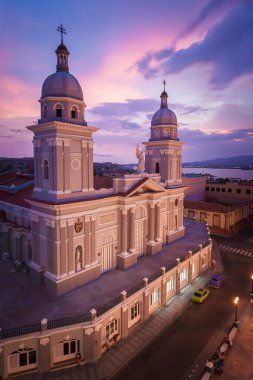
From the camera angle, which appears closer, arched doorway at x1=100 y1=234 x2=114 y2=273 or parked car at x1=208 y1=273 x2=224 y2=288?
arched doorway at x1=100 y1=234 x2=114 y2=273

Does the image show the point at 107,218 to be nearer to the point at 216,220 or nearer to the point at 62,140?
the point at 62,140

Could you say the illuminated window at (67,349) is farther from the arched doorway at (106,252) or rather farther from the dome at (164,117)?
the dome at (164,117)

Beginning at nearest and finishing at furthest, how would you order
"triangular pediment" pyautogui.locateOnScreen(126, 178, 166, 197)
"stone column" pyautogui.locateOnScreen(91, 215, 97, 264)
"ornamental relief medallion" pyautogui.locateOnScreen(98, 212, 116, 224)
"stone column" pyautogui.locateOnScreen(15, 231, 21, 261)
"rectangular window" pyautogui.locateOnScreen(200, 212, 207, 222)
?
1. "stone column" pyautogui.locateOnScreen(91, 215, 97, 264)
2. "ornamental relief medallion" pyautogui.locateOnScreen(98, 212, 116, 224)
3. "triangular pediment" pyautogui.locateOnScreen(126, 178, 166, 197)
4. "stone column" pyautogui.locateOnScreen(15, 231, 21, 261)
5. "rectangular window" pyautogui.locateOnScreen(200, 212, 207, 222)

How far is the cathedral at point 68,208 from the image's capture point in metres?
19.8

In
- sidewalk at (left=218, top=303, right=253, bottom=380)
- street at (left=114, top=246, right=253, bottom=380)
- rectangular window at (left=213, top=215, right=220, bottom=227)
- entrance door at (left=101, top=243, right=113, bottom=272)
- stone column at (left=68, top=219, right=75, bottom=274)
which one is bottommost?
sidewalk at (left=218, top=303, right=253, bottom=380)

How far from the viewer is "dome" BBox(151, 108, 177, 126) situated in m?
31.7

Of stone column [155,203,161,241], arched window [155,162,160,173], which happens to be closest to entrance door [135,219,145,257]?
stone column [155,203,161,241]

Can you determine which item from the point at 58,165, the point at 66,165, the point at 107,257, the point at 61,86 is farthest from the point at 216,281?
the point at 61,86

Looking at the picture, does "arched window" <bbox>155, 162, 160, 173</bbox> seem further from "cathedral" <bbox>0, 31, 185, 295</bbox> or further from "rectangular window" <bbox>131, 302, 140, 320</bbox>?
"rectangular window" <bbox>131, 302, 140, 320</bbox>

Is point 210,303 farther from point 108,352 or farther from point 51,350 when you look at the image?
point 51,350

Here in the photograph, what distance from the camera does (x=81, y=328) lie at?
1681 centimetres

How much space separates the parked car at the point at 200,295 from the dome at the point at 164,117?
20.2m

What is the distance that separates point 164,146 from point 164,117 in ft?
12.1

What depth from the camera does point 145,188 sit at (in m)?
27.8
